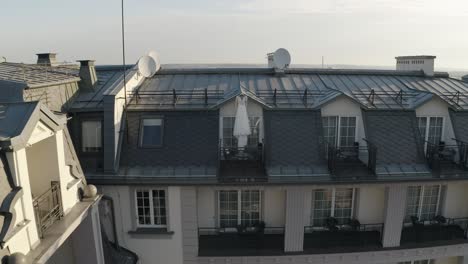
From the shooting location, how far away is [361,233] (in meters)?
16.7

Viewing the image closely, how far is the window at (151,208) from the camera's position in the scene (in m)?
15.5

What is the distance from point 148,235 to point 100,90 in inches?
313

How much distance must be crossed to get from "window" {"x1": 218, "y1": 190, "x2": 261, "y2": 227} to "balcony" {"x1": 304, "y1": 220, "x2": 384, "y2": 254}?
2.71 m

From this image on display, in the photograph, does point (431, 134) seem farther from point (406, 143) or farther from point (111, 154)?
point (111, 154)

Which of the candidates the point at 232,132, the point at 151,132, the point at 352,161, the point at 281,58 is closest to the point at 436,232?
the point at 352,161

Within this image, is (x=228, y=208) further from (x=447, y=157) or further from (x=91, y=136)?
(x=447, y=157)

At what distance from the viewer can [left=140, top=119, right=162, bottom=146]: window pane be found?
627 inches

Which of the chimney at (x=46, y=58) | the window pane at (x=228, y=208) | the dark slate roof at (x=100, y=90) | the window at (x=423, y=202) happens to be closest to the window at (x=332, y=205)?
the window at (x=423, y=202)

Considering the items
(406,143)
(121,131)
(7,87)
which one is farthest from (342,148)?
(7,87)

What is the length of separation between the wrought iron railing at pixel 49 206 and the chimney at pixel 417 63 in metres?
22.9

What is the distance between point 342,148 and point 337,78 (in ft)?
21.9

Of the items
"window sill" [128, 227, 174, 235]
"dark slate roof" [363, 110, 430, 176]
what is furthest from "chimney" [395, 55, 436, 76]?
"window sill" [128, 227, 174, 235]

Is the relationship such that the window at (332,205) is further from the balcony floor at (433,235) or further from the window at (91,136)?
the window at (91,136)

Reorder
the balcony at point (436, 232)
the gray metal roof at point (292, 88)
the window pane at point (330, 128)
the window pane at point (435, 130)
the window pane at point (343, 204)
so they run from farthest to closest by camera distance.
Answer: the window pane at point (435, 130), the gray metal roof at point (292, 88), the window pane at point (330, 128), the window pane at point (343, 204), the balcony at point (436, 232)
